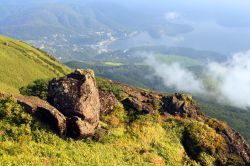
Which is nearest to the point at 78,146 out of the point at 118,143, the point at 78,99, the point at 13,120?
the point at 118,143

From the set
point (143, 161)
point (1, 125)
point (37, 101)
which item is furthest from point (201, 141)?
point (1, 125)

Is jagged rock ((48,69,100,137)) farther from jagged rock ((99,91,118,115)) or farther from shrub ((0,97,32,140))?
jagged rock ((99,91,118,115))

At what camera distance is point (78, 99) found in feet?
147

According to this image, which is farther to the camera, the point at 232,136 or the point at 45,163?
the point at 232,136

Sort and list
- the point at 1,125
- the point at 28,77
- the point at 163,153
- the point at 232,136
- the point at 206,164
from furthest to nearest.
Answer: the point at 28,77 → the point at 232,136 → the point at 206,164 → the point at 163,153 → the point at 1,125

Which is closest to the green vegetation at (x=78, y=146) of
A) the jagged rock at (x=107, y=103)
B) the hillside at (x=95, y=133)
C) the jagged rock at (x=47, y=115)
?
the hillside at (x=95, y=133)

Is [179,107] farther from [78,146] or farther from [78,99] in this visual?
[78,146]

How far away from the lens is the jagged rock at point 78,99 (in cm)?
4375

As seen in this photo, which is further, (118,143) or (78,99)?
(118,143)

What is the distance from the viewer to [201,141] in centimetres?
5366

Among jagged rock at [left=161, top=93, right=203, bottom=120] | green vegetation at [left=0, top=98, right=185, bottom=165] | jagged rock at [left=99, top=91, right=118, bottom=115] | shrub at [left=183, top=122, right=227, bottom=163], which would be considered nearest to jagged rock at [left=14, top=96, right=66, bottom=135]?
green vegetation at [left=0, top=98, right=185, bottom=165]

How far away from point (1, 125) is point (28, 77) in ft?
506

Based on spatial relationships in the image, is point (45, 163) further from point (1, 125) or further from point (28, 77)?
point (28, 77)

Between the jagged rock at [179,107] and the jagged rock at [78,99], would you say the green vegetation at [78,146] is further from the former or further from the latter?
the jagged rock at [179,107]
